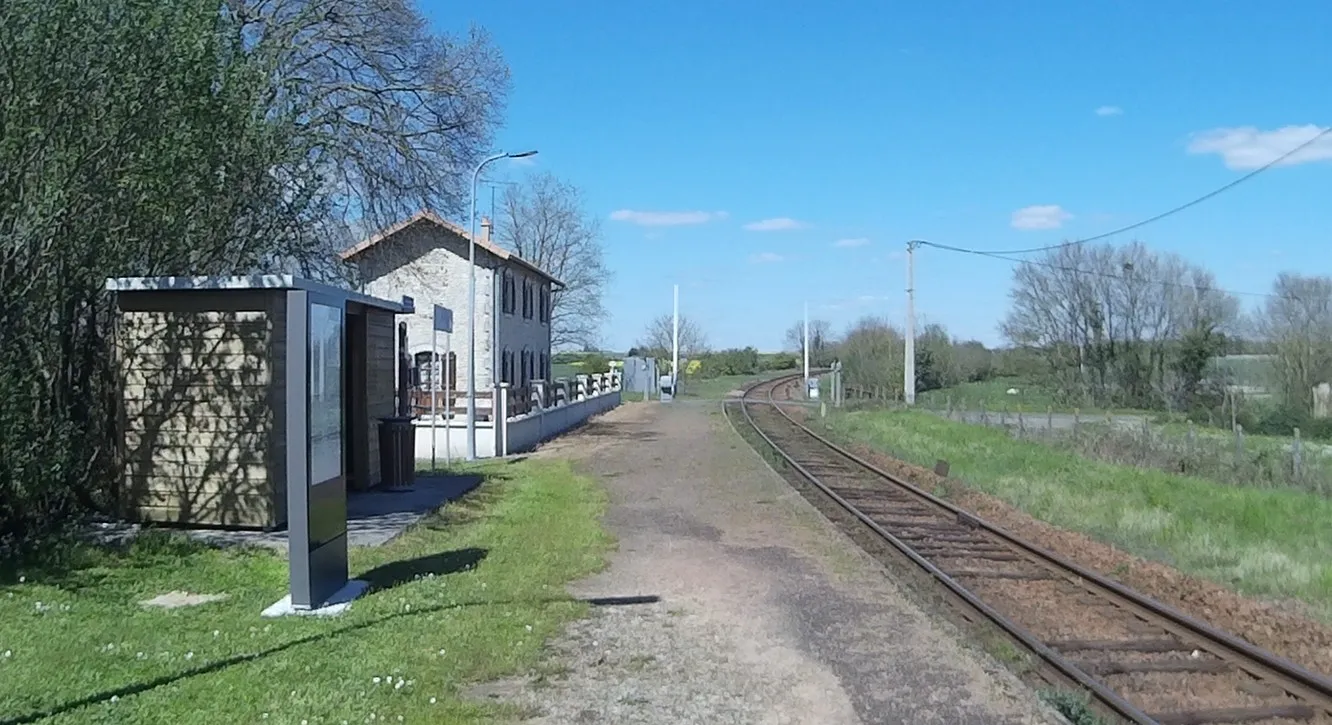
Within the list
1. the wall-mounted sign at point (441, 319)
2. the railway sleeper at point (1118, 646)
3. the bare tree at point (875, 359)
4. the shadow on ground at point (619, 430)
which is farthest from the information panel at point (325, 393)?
the bare tree at point (875, 359)

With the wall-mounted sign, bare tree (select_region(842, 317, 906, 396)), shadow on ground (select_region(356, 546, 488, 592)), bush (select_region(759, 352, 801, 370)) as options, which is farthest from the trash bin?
bush (select_region(759, 352, 801, 370))

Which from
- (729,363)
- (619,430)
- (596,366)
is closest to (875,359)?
(596,366)

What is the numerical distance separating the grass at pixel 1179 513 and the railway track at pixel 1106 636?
64.2 inches

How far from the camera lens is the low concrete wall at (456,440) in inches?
897

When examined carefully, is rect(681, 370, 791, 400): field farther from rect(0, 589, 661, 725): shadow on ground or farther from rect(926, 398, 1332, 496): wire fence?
rect(0, 589, 661, 725): shadow on ground

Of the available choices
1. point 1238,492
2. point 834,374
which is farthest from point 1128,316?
point 1238,492

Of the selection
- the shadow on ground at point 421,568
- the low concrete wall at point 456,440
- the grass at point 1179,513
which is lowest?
the grass at point 1179,513

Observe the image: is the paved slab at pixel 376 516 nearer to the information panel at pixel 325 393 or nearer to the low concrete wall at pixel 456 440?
the information panel at pixel 325 393

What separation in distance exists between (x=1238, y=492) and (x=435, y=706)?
592 inches

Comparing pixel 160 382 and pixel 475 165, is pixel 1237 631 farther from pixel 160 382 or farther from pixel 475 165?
pixel 475 165

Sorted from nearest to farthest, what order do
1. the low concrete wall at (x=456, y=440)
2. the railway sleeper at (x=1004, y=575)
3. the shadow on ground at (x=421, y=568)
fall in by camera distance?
the shadow on ground at (x=421, y=568) → the railway sleeper at (x=1004, y=575) → the low concrete wall at (x=456, y=440)

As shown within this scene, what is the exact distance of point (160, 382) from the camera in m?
11.3

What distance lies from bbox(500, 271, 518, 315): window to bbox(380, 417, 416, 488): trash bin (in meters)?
19.7

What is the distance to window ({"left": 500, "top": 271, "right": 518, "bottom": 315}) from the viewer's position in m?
35.1
